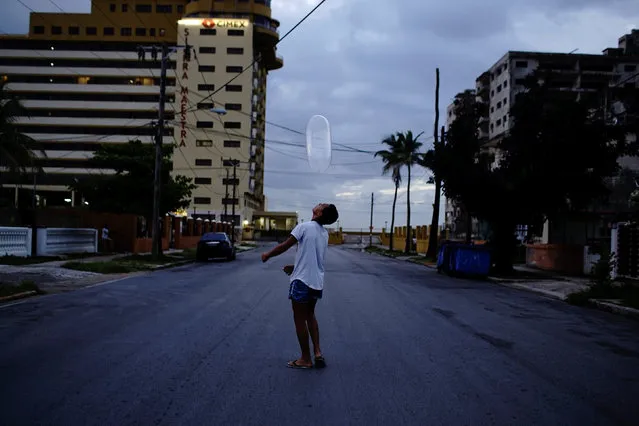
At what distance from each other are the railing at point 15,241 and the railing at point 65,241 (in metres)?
0.93

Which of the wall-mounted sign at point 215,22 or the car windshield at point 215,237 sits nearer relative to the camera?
the car windshield at point 215,237

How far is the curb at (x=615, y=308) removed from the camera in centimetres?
1281

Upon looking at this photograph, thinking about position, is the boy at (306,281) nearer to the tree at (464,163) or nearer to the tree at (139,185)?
the tree at (464,163)

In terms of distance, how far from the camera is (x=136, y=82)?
91.1 m

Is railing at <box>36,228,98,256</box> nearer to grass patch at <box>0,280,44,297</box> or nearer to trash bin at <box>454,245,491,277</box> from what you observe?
grass patch at <box>0,280,44,297</box>

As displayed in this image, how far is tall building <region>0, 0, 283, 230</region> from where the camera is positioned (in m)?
89.8

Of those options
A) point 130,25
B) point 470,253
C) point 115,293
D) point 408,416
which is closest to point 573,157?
point 470,253

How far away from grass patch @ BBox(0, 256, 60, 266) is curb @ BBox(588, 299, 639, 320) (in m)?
18.0

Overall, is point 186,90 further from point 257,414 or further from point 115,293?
point 257,414

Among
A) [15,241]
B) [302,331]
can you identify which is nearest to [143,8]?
[15,241]

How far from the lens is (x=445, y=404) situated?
17.1 ft

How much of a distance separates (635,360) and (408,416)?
424 centimetres

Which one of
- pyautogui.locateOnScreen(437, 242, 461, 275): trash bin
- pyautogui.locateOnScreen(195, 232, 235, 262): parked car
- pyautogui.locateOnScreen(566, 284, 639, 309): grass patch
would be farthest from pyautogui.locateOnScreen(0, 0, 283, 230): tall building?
pyautogui.locateOnScreen(566, 284, 639, 309): grass patch

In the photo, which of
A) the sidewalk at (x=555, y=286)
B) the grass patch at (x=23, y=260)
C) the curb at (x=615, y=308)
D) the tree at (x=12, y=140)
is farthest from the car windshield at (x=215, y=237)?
the curb at (x=615, y=308)
